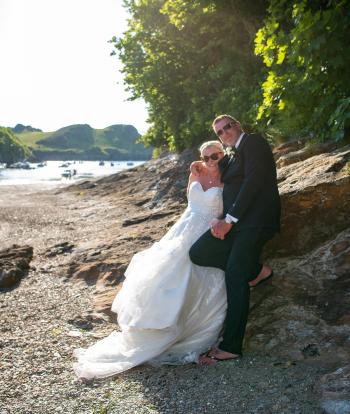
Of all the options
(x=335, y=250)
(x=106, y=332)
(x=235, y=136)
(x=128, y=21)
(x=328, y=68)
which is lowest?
(x=106, y=332)

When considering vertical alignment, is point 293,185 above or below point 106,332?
above

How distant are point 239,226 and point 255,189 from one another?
1.83 ft

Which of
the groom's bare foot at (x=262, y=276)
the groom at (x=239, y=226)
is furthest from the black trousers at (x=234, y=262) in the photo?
the groom's bare foot at (x=262, y=276)

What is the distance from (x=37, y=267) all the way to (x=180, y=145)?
23.2m

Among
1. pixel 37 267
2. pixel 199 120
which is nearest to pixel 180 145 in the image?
pixel 199 120

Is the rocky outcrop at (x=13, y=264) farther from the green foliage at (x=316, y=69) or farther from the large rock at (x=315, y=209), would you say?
the green foliage at (x=316, y=69)

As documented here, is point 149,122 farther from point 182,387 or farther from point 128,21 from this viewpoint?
point 182,387

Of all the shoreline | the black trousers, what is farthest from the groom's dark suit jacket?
the shoreline

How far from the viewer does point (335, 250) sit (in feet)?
22.1

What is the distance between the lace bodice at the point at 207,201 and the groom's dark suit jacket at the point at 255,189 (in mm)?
336

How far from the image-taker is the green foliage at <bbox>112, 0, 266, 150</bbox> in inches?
805

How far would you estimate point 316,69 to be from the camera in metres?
8.72

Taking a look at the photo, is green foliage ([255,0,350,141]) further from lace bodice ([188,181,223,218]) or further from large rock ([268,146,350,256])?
lace bodice ([188,181,223,218])

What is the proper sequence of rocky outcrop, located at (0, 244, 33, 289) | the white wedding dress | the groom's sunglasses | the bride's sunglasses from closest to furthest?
the white wedding dress → the groom's sunglasses → the bride's sunglasses → rocky outcrop, located at (0, 244, 33, 289)
